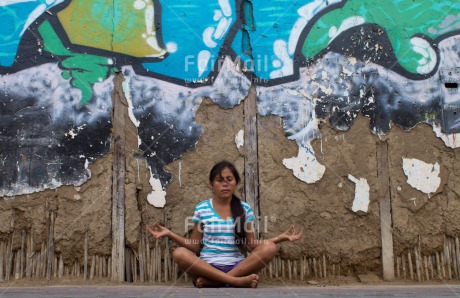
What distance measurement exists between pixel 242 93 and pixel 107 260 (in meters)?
1.75

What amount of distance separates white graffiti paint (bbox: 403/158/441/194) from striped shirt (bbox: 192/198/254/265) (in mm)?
1391

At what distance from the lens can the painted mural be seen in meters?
4.67

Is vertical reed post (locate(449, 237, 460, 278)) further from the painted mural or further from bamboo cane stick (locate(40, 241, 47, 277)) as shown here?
bamboo cane stick (locate(40, 241, 47, 277))

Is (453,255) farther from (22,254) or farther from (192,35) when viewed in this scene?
(22,254)

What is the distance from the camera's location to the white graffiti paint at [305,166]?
15.3ft

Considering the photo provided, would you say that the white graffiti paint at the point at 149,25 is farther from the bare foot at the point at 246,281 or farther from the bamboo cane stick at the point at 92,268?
the bare foot at the point at 246,281

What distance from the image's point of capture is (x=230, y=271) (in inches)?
161

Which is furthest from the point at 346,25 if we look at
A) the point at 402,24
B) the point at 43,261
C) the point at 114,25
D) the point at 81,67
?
the point at 43,261

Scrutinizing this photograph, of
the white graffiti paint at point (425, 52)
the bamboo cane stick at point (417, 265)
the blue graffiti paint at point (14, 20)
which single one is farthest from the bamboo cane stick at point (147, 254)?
the white graffiti paint at point (425, 52)

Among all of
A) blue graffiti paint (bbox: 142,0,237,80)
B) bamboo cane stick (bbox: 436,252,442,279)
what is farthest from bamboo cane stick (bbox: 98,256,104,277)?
bamboo cane stick (bbox: 436,252,442,279)

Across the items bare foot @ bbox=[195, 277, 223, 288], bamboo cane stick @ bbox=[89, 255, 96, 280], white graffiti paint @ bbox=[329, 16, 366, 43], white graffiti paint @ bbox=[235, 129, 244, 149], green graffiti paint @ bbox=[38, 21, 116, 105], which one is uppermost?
white graffiti paint @ bbox=[329, 16, 366, 43]

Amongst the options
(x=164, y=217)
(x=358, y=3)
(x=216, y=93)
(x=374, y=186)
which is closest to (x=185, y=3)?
(x=216, y=93)

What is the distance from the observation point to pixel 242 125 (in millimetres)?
4699

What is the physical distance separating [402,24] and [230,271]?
2523 mm
